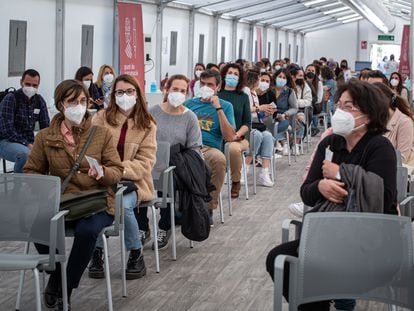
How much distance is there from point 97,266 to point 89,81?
5.02 metres

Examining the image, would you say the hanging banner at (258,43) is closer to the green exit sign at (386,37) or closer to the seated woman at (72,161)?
the green exit sign at (386,37)

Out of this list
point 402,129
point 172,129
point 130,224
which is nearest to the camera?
point 130,224

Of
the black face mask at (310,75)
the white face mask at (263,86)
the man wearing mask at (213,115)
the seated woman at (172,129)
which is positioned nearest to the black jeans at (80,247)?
the seated woman at (172,129)

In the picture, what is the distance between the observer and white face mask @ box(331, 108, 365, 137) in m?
4.04

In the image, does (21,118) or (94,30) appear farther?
(94,30)

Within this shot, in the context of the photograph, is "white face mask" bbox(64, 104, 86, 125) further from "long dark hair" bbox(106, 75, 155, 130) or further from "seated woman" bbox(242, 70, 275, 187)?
"seated woman" bbox(242, 70, 275, 187)

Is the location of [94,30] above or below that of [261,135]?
above

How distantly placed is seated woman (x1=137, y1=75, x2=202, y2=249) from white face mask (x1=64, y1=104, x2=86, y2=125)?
5.16 feet

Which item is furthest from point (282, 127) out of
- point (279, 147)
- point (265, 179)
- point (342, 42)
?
point (342, 42)

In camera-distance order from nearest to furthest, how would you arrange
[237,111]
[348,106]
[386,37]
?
[348,106], [237,111], [386,37]

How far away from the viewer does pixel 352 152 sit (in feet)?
13.5

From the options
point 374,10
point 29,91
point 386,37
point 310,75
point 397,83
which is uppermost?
point 386,37

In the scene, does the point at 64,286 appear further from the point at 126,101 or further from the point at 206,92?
the point at 206,92

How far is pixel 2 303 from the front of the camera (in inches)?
202
